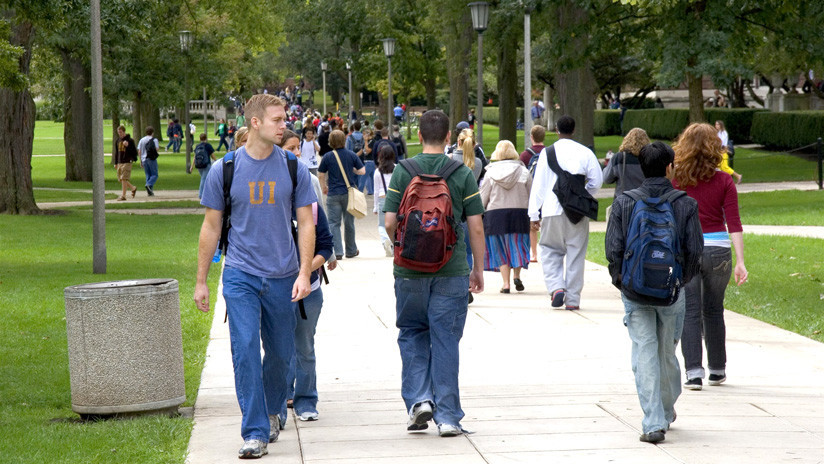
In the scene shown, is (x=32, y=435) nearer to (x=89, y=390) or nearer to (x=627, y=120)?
(x=89, y=390)

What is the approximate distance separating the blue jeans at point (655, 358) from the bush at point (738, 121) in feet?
126

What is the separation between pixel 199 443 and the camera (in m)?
6.24

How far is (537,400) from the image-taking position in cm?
733

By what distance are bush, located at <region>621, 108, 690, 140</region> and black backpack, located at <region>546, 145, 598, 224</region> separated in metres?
35.6

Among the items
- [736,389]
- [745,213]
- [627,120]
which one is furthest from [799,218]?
[627,120]

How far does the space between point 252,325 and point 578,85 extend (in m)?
27.2

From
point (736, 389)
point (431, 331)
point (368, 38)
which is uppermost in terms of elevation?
point (368, 38)

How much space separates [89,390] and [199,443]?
3.41 ft

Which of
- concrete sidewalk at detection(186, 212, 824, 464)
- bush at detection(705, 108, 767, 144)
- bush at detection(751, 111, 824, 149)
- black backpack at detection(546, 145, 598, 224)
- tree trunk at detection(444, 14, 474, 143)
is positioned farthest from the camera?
bush at detection(705, 108, 767, 144)

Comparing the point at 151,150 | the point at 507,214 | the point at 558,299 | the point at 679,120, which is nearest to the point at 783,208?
the point at 507,214

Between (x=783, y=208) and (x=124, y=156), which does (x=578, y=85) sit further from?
(x=124, y=156)

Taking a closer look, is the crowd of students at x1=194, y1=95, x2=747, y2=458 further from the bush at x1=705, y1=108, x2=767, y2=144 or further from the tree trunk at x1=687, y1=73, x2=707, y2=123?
the bush at x1=705, y1=108, x2=767, y2=144

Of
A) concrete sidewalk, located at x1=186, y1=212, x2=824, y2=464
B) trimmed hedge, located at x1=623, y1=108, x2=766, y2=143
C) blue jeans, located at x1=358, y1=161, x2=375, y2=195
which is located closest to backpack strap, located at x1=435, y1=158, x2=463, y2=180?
concrete sidewalk, located at x1=186, y1=212, x2=824, y2=464

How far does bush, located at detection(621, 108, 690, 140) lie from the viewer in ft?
154
